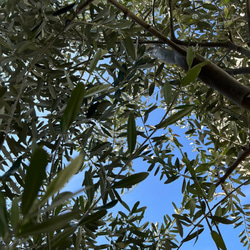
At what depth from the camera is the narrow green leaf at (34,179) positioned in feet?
1.14

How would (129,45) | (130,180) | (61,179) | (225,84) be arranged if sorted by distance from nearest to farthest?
(61,179), (130,180), (225,84), (129,45)

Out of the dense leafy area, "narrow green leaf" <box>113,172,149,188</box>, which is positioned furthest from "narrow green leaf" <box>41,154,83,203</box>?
"narrow green leaf" <box>113,172,149,188</box>

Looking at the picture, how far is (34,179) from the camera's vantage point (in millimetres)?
357

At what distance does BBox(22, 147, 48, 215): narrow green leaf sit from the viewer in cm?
35

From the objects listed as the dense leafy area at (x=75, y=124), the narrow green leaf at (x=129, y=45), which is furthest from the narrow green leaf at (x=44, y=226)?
the narrow green leaf at (x=129, y=45)

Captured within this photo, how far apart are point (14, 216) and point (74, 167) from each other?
0.93ft

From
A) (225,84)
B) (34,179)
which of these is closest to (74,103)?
(34,179)

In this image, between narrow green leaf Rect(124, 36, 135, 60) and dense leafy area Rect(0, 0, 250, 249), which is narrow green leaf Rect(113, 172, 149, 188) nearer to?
dense leafy area Rect(0, 0, 250, 249)

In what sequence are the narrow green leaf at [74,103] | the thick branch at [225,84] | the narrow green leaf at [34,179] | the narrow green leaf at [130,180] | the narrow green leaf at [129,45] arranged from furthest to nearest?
1. the narrow green leaf at [129,45]
2. the thick branch at [225,84]
3. the narrow green leaf at [130,180]
4. the narrow green leaf at [74,103]
5. the narrow green leaf at [34,179]

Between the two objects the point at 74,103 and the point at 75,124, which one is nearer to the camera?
the point at 74,103

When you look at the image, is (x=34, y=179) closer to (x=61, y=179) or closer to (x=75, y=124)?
(x=61, y=179)

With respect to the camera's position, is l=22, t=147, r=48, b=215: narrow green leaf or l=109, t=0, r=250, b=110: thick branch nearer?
l=22, t=147, r=48, b=215: narrow green leaf

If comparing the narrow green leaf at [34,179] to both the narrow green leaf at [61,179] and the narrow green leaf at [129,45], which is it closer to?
the narrow green leaf at [61,179]

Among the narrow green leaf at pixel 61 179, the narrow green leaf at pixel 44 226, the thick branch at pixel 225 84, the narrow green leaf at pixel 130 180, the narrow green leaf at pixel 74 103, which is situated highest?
the thick branch at pixel 225 84
